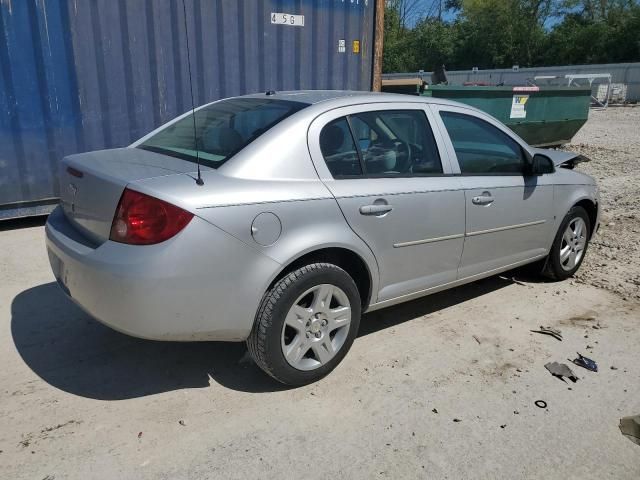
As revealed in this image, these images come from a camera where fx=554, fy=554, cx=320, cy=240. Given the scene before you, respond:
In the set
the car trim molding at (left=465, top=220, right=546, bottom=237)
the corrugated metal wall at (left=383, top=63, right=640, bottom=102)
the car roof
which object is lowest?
the car trim molding at (left=465, top=220, right=546, bottom=237)

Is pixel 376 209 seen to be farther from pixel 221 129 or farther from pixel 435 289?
pixel 221 129

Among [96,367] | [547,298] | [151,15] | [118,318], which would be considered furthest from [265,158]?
[151,15]

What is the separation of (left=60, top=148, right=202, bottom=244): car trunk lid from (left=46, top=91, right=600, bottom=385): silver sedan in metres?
0.01

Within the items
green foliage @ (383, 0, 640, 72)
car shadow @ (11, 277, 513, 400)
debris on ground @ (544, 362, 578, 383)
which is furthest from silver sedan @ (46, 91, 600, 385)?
green foliage @ (383, 0, 640, 72)

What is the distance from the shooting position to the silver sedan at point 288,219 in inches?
102

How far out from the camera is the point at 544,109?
11.5 m

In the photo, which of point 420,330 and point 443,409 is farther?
point 420,330

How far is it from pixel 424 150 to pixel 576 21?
5566cm

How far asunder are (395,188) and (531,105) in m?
9.06

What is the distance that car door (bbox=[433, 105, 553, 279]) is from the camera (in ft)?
12.4

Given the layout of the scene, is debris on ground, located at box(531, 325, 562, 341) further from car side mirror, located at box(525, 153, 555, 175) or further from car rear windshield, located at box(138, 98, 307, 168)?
car rear windshield, located at box(138, 98, 307, 168)

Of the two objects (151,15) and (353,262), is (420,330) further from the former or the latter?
(151,15)

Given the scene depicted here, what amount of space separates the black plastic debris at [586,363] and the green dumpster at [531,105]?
6441mm

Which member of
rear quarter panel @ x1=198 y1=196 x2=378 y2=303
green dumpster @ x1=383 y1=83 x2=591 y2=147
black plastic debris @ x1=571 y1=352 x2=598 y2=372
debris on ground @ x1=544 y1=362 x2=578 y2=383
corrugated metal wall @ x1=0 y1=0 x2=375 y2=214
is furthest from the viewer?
green dumpster @ x1=383 y1=83 x2=591 y2=147
